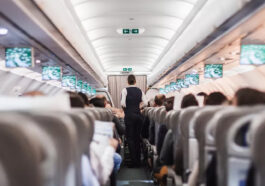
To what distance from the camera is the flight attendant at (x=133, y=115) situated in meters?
11.2

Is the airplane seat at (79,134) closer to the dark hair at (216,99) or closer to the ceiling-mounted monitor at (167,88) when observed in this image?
the dark hair at (216,99)

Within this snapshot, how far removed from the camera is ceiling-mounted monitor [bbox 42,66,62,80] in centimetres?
1651

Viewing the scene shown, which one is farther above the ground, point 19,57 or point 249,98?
point 19,57

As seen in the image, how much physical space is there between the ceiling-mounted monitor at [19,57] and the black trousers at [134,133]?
316 cm

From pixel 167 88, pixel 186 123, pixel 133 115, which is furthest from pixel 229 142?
pixel 167 88

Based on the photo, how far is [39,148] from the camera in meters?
1.71

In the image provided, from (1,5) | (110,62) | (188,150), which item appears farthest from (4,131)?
(110,62)

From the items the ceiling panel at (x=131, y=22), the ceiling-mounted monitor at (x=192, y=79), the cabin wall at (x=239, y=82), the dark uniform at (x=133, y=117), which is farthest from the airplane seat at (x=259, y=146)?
the ceiling-mounted monitor at (x=192, y=79)

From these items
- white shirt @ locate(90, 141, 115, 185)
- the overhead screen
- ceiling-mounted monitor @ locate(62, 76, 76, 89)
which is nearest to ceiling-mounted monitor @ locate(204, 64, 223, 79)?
the overhead screen

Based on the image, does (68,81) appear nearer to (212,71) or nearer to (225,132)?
(212,71)

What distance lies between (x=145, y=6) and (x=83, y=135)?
12.0 meters

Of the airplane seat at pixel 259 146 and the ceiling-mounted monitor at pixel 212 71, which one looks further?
the ceiling-mounted monitor at pixel 212 71

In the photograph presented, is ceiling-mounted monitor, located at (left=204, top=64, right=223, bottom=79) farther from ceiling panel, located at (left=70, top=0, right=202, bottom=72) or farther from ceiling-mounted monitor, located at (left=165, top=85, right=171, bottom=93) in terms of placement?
ceiling-mounted monitor, located at (left=165, top=85, right=171, bottom=93)

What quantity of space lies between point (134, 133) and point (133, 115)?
1.91 ft
